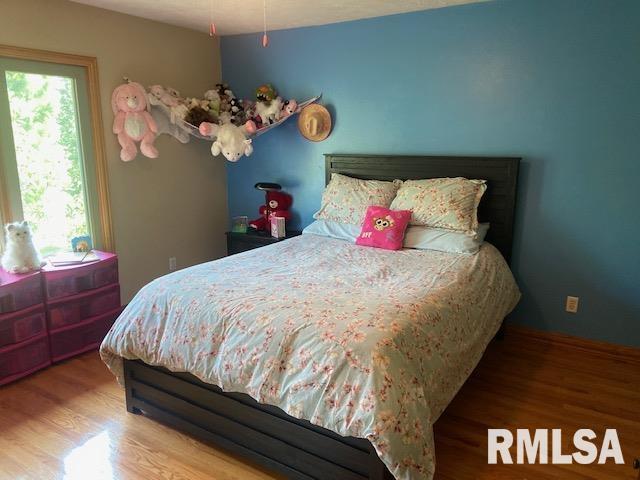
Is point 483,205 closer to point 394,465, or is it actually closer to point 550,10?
point 550,10

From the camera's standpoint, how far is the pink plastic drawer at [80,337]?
2.93m

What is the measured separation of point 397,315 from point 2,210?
252 cm

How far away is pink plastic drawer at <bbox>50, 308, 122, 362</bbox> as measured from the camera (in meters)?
2.93

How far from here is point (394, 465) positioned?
1.55 meters

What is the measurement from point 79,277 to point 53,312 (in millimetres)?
257

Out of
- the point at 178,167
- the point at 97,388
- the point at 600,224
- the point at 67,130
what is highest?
the point at 67,130

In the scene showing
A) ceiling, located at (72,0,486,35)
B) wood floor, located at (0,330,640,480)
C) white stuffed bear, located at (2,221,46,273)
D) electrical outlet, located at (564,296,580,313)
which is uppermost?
ceiling, located at (72,0,486,35)

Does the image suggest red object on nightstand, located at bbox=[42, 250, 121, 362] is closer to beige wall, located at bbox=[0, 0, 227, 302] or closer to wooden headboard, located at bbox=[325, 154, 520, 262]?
beige wall, located at bbox=[0, 0, 227, 302]

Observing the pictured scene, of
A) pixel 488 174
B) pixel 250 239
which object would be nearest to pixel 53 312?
pixel 250 239

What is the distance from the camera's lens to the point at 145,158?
3.74 m

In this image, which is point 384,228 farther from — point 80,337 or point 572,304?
point 80,337

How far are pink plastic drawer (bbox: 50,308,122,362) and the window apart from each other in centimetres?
58

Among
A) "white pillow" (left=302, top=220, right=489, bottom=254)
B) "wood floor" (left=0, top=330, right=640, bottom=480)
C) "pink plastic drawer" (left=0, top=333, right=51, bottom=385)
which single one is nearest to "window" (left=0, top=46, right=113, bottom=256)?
"pink plastic drawer" (left=0, top=333, right=51, bottom=385)

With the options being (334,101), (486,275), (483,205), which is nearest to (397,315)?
(486,275)
